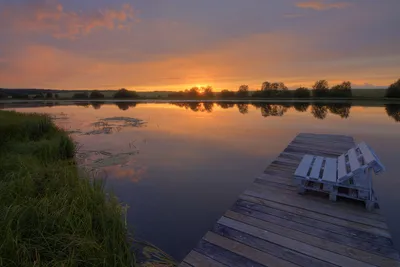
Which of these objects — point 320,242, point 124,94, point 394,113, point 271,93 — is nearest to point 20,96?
point 124,94

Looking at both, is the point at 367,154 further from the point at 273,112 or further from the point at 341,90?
the point at 341,90

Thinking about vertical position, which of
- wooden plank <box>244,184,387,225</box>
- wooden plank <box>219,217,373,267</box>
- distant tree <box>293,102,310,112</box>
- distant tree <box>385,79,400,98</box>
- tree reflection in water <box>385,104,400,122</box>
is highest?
distant tree <box>385,79,400,98</box>

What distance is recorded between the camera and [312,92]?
54625 millimetres

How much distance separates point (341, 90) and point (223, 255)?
60.4m

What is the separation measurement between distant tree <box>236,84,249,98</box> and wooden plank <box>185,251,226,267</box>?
63.3 meters

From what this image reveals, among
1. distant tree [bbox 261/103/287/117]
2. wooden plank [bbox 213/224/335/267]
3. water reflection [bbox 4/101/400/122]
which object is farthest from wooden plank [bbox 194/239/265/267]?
distant tree [bbox 261/103/287/117]

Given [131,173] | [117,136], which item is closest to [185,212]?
[131,173]

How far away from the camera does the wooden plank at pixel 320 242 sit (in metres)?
2.77

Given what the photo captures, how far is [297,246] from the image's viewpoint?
304cm

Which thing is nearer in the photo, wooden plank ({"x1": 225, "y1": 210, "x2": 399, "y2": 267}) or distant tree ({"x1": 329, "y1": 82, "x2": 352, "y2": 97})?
wooden plank ({"x1": 225, "y1": 210, "x2": 399, "y2": 267})

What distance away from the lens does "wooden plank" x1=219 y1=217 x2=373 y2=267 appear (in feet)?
9.03

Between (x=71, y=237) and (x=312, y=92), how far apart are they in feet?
200

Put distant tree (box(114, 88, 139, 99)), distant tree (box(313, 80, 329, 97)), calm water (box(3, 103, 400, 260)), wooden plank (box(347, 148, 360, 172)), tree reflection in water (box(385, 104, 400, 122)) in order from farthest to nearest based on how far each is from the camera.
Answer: distant tree (box(114, 88, 139, 99)), distant tree (box(313, 80, 329, 97)), tree reflection in water (box(385, 104, 400, 122)), calm water (box(3, 103, 400, 260)), wooden plank (box(347, 148, 360, 172))

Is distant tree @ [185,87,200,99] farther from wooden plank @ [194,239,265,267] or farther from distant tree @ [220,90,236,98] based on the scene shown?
wooden plank @ [194,239,265,267]
